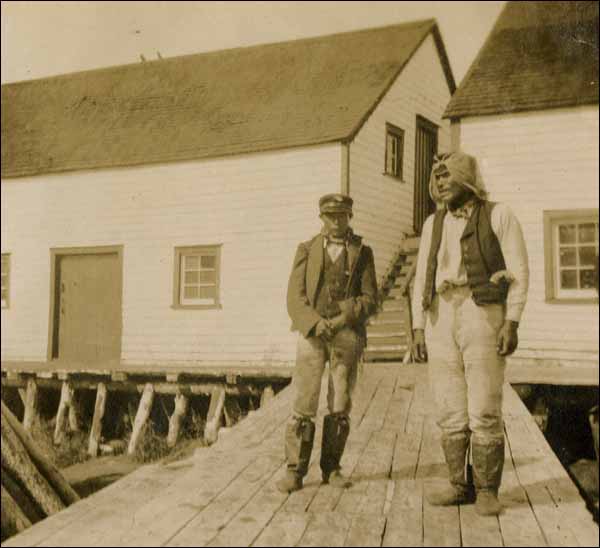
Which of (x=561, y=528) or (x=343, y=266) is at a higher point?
(x=343, y=266)

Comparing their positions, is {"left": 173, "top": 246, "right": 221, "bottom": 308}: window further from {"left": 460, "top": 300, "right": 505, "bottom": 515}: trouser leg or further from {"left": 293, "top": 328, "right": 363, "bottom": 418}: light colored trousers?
{"left": 460, "top": 300, "right": 505, "bottom": 515}: trouser leg

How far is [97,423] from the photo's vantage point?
46.4 ft

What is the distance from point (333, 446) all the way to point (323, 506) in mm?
480

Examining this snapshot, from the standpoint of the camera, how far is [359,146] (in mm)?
13328

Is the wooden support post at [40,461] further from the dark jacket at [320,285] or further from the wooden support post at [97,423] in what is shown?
the wooden support post at [97,423]

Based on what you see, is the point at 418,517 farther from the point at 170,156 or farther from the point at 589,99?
the point at 170,156

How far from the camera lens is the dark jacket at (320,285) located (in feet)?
14.7

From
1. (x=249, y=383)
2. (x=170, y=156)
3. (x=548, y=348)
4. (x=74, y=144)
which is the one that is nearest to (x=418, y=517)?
(x=548, y=348)

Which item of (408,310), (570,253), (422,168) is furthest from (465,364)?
(422,168)

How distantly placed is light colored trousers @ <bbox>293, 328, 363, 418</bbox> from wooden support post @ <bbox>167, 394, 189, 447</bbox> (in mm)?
9309

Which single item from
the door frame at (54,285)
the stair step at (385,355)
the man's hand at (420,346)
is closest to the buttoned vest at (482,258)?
the man's hand at (420,346)

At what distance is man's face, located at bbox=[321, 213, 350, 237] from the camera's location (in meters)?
4.53

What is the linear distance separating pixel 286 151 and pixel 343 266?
9.12 meters

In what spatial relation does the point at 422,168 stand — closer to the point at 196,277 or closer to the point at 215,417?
the point at 196,277
